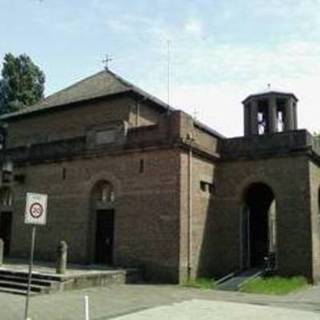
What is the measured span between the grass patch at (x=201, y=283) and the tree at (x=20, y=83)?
23281 mm

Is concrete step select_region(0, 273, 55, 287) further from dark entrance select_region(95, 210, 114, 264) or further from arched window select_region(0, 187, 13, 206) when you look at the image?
arched window select_region(0, 187, 13, 206)

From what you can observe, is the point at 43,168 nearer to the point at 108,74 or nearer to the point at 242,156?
the point at 108,74

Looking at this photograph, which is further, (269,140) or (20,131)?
(20,131)

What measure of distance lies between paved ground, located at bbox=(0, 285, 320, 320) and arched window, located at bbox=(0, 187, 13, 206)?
36.0 ft

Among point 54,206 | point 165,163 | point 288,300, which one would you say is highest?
point 165,163

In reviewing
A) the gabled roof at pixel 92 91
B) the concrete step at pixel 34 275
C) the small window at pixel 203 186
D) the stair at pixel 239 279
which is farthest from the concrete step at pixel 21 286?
the gabled roof at pixel 92 91

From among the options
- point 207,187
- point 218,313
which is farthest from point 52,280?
point 207,187

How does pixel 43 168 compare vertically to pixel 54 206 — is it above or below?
above

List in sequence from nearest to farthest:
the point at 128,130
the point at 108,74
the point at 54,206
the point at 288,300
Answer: the point at 288,300
the point at 128,130
the point at 54,206
the point at 108,74

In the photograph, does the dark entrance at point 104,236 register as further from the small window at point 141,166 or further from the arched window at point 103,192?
the small window at point 141,166

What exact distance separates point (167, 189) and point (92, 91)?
29.6ft

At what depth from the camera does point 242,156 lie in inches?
1012

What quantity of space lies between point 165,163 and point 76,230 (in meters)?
5.63

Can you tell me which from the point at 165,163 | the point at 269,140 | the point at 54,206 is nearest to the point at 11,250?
the point at 54,206
